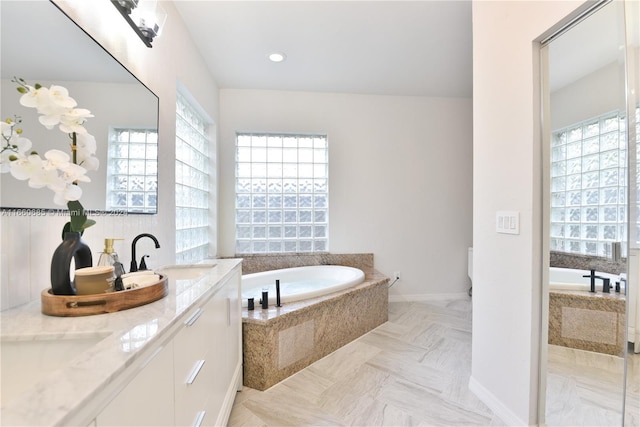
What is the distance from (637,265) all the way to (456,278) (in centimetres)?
283

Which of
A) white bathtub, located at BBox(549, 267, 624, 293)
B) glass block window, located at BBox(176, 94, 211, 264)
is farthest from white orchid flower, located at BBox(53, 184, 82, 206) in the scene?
white bathtub, located at BBox(549, 267, 624, 293)

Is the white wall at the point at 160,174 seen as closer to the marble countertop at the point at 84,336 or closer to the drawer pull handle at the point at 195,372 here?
the marble countertop at the point at 84,336

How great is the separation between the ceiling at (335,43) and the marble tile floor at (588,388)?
226cm

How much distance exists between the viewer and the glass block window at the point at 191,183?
7.80 ft

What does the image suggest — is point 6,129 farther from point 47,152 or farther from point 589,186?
point 589,186

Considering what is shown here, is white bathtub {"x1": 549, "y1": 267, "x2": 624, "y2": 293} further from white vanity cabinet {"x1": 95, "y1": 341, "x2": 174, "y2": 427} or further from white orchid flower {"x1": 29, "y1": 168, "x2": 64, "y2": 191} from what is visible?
white orchid flower {"x1": 29, "y1": 168, "x2": 64, "y2": 191}

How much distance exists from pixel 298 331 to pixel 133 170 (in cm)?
147

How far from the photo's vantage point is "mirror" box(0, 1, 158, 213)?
81 centimetres

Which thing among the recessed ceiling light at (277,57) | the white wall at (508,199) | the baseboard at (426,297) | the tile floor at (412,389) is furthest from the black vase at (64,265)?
the baseboard at (426,297)

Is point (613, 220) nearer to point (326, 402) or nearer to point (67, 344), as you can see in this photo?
point (326, 402)

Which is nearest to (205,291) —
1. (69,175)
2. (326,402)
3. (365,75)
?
(69,175)

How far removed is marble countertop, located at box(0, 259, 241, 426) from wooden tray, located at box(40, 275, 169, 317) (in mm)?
19

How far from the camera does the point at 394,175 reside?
3617mm

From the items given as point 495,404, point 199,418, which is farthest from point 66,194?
point 495,404
